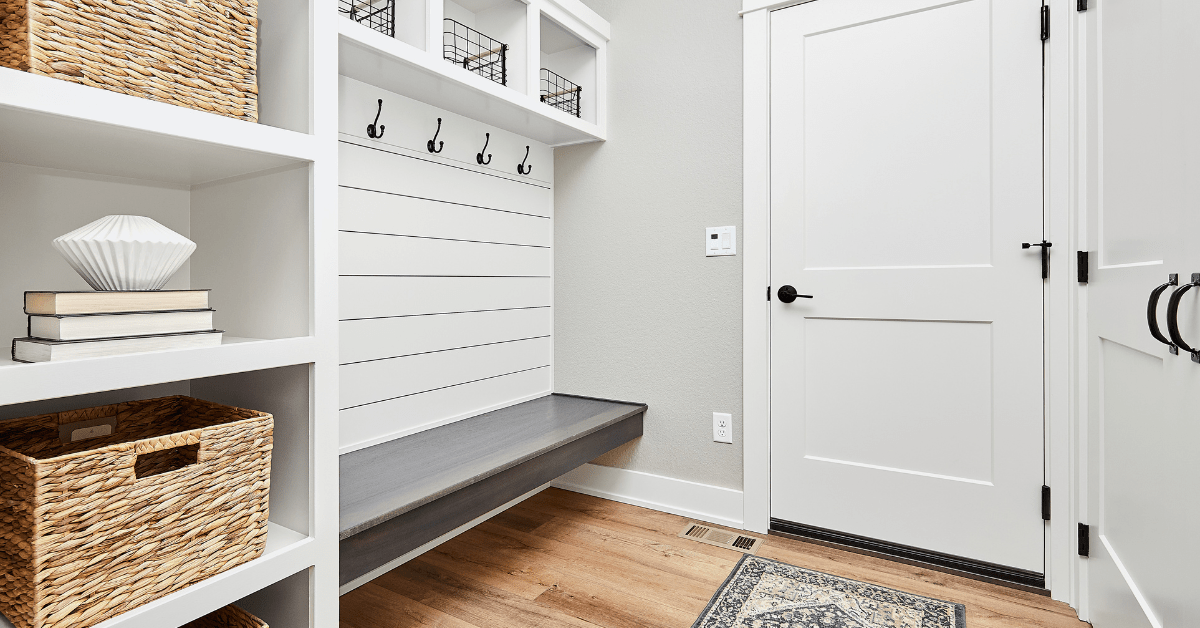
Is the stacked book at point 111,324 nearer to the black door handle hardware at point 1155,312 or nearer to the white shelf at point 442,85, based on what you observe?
the white shelf at point 442,85

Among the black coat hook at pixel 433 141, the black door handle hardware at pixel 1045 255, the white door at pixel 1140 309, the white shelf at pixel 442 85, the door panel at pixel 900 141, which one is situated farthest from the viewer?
the black coat hook at pixel 433 141

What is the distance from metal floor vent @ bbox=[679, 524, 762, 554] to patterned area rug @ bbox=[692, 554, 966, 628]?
20cm

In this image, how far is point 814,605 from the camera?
1.72 meters

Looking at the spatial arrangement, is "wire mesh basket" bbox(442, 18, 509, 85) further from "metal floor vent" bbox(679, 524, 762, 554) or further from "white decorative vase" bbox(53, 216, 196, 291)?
"metal floor vent" bbox(679, 524, 762, 554)

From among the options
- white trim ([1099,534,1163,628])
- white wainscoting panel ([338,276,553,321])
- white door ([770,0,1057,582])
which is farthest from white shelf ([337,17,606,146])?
white trim ([1099,534,1163,628])

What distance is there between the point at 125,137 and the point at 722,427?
1.98 m

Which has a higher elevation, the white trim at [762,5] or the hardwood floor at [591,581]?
the white trim at [762,5]

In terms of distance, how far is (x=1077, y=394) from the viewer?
1736 millimetres

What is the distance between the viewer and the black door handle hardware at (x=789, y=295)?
2.17 metres

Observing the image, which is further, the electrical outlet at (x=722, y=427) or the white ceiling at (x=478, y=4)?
the electrical outlet at (x=722, y=427)

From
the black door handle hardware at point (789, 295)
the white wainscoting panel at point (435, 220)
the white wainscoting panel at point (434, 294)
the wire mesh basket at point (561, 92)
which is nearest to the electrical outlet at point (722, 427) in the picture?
the black door handle hardware at point (789, 295)

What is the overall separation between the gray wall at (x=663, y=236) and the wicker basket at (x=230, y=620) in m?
1.65

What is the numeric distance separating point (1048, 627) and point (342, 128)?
2397 millimetres

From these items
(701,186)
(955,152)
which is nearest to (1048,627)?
(955,152)
